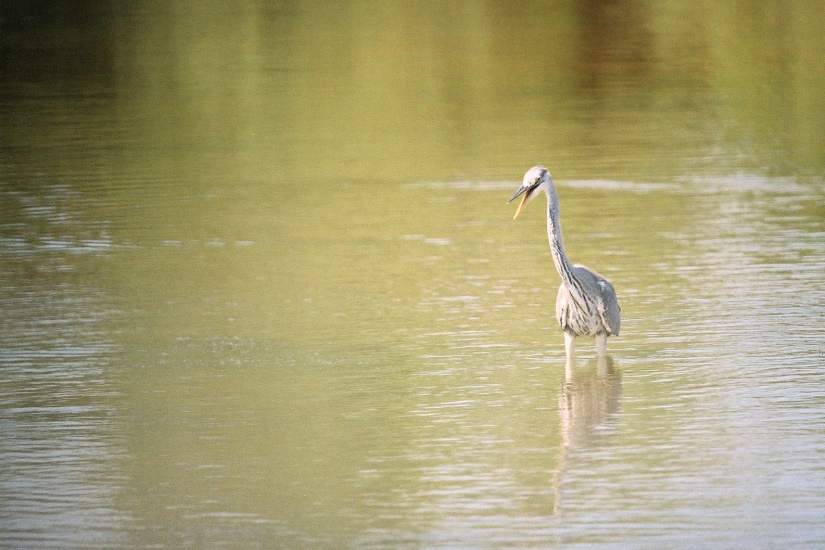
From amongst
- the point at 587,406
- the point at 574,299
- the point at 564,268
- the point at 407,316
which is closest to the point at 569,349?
the point at 574,299

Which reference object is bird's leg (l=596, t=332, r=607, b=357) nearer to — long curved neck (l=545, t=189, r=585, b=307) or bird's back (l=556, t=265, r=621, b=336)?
bird's back (l=556, t=265, r=621, b=336)

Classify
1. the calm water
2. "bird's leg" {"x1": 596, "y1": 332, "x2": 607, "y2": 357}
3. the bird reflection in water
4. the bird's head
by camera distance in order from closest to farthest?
the calm water
the bird reflection in water
the bird's head
"bird's leg" {"x1": 596, "y1": 332, "x2": 607, "y2": 357}

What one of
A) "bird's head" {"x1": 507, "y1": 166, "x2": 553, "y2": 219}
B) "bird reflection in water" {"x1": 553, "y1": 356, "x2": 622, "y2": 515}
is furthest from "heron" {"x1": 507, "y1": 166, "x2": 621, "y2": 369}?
"bird reflection in water" {"x1": 553, "y1": 356, "x2": 622, "y2": 515}

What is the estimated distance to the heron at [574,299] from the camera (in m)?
8.82

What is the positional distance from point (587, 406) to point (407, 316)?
2.43m

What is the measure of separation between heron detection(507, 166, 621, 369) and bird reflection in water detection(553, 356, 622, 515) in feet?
0.56

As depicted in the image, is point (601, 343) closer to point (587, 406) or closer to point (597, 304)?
point (597, 304)

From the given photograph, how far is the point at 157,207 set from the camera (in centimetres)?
1496

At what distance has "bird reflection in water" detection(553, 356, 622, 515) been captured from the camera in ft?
23.9

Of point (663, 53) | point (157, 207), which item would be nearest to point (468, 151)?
point (157, 207)

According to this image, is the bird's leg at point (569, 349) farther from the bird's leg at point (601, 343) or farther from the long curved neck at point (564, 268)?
the long curved neck at point (564, 268)

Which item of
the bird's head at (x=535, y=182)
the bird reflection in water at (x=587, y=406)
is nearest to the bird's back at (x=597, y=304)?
the bird reflection in water at (x=587, y=406)

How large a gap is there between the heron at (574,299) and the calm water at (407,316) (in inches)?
7.6

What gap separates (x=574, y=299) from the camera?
8.84m
